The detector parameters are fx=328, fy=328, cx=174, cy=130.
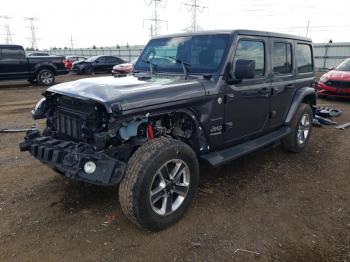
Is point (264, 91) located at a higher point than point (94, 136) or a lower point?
higher

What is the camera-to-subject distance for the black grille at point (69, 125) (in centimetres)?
355

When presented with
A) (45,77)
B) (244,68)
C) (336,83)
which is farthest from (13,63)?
(244,68)

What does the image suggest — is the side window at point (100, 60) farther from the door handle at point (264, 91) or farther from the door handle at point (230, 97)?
the door handle at point (230, 97)

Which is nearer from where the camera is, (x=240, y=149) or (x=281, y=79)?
(x=240, y=149)

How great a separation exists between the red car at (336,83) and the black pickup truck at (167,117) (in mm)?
7091

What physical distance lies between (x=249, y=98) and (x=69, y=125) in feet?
7.64

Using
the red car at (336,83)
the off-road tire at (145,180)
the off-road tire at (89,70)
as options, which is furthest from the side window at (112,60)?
the off-road tire at (145,180)

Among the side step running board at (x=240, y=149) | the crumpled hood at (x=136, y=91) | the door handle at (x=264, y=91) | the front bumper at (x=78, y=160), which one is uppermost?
the crumpled hood at (x=136, y=91)

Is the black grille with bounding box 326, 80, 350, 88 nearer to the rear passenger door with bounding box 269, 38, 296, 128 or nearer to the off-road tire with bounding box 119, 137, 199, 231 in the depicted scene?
the rear passenger door with bounding box 269, 38, 296, 128

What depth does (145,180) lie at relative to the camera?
3.10 m

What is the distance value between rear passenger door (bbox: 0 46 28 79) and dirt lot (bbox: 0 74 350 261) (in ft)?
36.1

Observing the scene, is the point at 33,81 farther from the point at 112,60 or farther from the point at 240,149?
the point at 240,149

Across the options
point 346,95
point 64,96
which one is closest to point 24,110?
point 64,96

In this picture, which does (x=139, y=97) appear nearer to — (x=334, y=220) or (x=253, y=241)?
(x=253, y=241)
